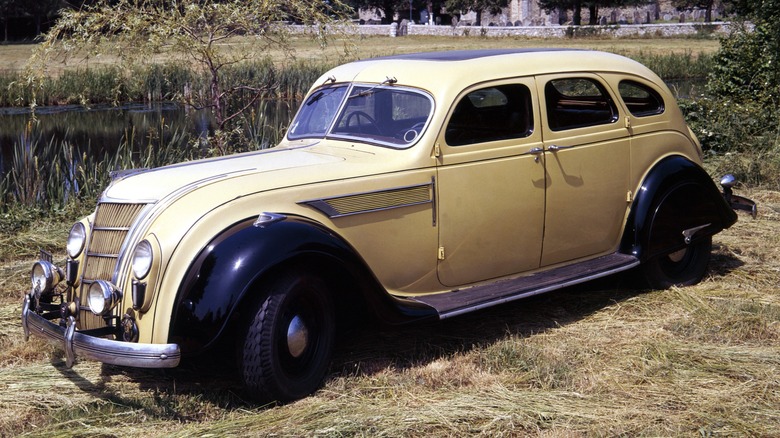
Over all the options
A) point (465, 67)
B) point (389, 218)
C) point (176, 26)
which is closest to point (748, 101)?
point (176, 26)

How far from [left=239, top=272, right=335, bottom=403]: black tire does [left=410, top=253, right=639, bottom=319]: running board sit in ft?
2.04

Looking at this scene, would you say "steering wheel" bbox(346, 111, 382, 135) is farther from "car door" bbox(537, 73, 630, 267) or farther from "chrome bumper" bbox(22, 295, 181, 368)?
"chrome bumper" bbox(22, 295, 181, 368)

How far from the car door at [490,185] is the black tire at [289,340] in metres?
0.88

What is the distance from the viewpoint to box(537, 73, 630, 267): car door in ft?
17.8

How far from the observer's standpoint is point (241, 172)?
4.52 meters

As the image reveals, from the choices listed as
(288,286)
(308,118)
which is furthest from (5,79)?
(288,286)

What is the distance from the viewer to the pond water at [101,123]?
54.1 feet

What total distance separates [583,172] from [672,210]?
0.84 m

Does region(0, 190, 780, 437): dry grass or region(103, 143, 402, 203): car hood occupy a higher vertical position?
region(103, 143, 402, 203): car hood

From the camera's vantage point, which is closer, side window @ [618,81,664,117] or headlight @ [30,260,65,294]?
headlight @ [30,260,65,294]

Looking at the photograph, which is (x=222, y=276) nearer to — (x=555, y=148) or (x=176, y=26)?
(x=555, y=148)

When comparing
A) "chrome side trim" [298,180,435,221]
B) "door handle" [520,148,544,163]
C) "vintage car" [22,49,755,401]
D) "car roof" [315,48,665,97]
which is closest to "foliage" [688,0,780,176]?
"vintage car" [22,49,755,401]

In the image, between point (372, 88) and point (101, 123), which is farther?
point (101, 123)

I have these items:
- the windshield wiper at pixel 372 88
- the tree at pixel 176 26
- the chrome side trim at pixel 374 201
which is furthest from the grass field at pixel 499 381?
the tree at pixel 176 26
